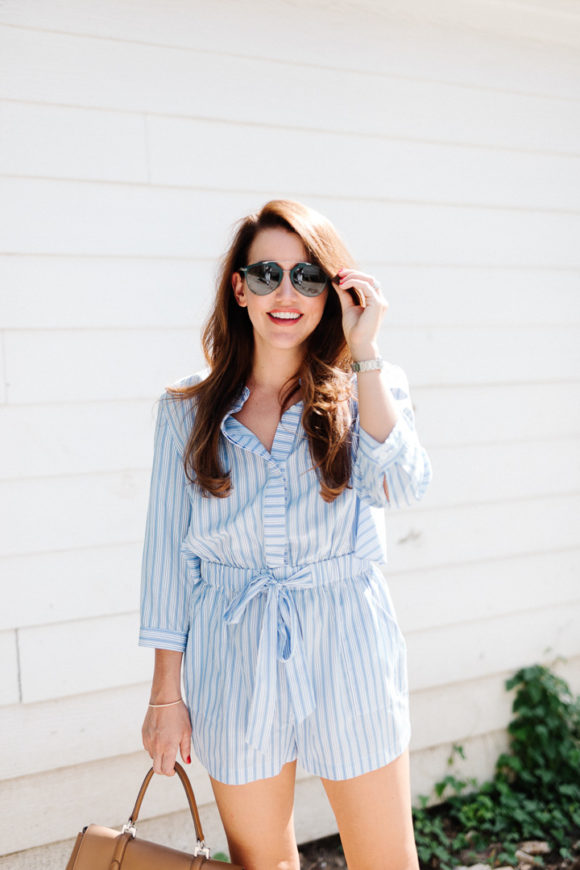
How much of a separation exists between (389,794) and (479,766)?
5.31 feet

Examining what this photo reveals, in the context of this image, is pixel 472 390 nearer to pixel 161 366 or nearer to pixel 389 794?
pixel 161 366

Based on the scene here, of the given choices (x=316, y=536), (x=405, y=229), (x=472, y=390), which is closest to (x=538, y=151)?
(x=405, y=229)

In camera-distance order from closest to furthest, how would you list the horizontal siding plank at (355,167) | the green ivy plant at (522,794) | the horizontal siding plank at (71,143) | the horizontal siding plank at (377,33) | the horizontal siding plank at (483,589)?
the horizontal siding plank at (71,143), the horizontal siding plank at (377,33), the horizontal siding plank at (355,167), the green ivy plant at (522,794), the horizontal siding plank at (483,589)

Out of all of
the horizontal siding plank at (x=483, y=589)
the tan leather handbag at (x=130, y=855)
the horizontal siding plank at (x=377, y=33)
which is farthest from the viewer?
the horizontal siding plank at (x=483, y=589)

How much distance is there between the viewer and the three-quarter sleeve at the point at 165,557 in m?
1.69

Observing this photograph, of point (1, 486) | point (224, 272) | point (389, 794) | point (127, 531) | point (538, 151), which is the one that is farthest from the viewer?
point (538, 151)

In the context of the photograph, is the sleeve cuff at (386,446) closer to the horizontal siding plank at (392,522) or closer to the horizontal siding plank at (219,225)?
the horizontal siding plank at (392,522)

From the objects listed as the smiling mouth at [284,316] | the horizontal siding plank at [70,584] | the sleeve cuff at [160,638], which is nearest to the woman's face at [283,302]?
the smiling mouth at [284,316]

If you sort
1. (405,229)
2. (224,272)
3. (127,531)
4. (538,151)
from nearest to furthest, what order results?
(224,272), (127,531), (405,229), (538,151)

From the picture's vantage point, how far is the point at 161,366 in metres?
2.46

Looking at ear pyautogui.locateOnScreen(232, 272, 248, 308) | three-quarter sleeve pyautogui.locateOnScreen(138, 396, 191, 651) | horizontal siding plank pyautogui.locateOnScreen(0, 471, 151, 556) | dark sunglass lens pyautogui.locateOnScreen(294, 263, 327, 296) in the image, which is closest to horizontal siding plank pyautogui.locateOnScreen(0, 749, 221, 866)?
horizontal siding plank pyautogui.locateOnScreen(0, 471, 151, 556)

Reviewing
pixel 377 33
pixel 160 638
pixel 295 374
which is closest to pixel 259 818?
pixel 160 638

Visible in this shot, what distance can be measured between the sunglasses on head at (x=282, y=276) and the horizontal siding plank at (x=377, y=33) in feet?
3.93

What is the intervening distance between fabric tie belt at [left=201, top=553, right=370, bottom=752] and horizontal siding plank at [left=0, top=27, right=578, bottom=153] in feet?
5.02
